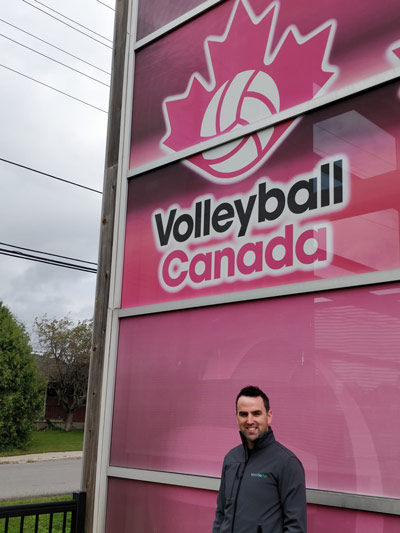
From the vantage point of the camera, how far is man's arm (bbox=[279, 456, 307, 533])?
2564 mm

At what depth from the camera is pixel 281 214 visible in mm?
3605

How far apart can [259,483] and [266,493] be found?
0.05m

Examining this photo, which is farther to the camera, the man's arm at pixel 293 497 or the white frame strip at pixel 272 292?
the white frame strip at pixel 272 292

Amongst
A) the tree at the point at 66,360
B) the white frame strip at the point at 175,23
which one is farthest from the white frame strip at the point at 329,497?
the tree at the point at 66,360

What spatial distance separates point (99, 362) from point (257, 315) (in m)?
1.50

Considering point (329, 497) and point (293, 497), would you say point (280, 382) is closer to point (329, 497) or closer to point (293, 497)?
point (329, 497)

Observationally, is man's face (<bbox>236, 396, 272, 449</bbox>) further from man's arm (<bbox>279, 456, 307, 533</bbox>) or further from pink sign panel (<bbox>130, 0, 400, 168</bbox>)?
pink sign panel (<bbox>130, 0, 400, 168</bbox>)

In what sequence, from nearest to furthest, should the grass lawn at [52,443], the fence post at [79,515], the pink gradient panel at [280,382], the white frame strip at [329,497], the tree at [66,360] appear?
1. the white frame strip at [329,497]
2. the pink gradient panel at [280,382]
3. the fence post at [79,515]
4. the grass lawn at [52,443]
5. the tree at [66,360]

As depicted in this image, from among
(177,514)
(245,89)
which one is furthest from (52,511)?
(245,89)

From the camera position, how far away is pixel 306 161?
3.52m

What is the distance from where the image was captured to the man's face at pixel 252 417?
2.79 m

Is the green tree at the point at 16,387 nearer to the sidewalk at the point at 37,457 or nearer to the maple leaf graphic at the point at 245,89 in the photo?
the sidewalk at the point at 37,457

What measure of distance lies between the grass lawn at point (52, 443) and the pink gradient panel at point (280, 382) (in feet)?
63.1

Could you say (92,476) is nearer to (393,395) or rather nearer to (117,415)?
(117,415)
